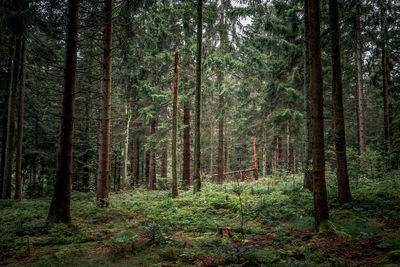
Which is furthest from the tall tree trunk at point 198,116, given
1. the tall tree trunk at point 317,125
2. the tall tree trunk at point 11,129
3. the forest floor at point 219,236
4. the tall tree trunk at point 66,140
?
the tall tree trunk at point 11,129

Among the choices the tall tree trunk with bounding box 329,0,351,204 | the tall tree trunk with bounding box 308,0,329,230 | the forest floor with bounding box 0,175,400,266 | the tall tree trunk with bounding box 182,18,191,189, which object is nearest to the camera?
the forest floor with bounding box 0,175,400,266

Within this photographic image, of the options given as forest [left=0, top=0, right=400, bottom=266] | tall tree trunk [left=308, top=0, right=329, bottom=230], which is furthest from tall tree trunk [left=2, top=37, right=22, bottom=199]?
tall tree trunk [left=308, top=0, right=329, bottom=230]

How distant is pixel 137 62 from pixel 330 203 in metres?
14.5

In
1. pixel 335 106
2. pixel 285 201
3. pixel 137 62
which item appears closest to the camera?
pixel 335 106

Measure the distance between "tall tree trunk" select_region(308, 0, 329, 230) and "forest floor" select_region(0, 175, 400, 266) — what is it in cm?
68

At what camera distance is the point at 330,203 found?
299 inches

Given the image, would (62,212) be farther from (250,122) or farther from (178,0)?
(250,122)

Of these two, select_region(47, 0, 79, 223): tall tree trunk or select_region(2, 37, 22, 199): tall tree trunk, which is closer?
select_region(47, 0, 79, 223): tall tree trunk

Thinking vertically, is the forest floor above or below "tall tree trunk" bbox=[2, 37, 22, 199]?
below

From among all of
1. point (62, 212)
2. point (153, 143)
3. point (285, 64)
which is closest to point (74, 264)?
point (62, 212)

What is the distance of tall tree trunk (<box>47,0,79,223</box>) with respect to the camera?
6.60 meters

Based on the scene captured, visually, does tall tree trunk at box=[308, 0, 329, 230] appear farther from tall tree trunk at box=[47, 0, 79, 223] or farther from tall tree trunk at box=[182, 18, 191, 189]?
tall tree trunk at box=[182, 18, 191, 189]

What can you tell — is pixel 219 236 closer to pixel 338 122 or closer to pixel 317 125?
pixel 317 125

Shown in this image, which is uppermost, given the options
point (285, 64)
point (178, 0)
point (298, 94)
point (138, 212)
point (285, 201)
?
point (178, 0)
